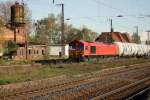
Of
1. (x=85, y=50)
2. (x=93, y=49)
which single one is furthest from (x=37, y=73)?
(x=93, y=49)

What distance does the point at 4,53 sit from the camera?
64000 mm

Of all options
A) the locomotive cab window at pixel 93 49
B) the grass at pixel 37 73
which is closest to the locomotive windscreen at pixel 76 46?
the locomotive cab window at pixel 93 49

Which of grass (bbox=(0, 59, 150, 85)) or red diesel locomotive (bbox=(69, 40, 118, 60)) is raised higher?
red diesel locomotive (bbox=(69, 40, 118, 60))

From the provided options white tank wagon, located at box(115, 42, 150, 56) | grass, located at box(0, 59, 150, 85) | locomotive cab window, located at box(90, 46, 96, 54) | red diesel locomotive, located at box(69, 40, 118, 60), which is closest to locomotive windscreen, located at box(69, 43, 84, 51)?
red diesel locomotive, located at box(69, 40, 118, 60)

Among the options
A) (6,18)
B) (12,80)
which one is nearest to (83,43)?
(12,80)

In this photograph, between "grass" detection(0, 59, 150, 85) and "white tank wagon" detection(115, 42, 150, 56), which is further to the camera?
"white tank wagon" detection(115, 42, 150, 56)

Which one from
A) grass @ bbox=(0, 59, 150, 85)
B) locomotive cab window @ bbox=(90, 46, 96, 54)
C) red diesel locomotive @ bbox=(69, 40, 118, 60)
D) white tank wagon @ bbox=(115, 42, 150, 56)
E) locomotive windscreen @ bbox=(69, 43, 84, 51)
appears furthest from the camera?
white tank wagon @ bbox=(115, 42, 150, 56)

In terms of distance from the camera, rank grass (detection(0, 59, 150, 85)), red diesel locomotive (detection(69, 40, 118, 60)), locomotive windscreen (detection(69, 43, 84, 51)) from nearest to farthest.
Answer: grass (detection(0, 59, 150, 85)), red diesel locomotive (detection(69, 40, 118, 60)), locomotive windscreen (detection(69, 43, 84, 51))

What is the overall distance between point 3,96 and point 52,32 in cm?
12228

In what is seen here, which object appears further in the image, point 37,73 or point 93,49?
point 93,49

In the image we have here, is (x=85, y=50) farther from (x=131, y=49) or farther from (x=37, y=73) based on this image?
(x=131, y=49)

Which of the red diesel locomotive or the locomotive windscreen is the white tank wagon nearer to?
the red diesel locomotive

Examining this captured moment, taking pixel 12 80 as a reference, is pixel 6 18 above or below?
above

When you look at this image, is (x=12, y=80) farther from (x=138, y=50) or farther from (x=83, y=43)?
(x=138, y=50)
